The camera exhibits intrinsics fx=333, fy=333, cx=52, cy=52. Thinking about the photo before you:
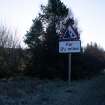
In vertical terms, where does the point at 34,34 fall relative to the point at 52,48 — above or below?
above

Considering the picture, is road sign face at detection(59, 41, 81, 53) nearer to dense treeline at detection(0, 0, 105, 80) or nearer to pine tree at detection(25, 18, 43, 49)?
dense treeline at detection(0, 0, 105, 80)

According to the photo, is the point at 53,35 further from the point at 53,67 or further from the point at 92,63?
the point at 92,63

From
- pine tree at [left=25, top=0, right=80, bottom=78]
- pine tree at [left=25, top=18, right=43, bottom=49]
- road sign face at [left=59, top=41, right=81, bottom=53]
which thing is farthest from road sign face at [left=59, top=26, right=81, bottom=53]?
pine tree at [left=25, top=18, right=43, bottom=49]

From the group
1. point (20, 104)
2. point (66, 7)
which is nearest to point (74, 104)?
point (20, 104)

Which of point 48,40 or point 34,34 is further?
point 34,34

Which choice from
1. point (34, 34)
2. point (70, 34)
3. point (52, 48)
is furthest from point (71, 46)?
point (34, 34)

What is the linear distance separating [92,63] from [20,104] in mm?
28081

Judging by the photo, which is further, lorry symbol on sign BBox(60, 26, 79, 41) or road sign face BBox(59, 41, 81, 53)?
road sign face BBox(59, 41, 81, 53)

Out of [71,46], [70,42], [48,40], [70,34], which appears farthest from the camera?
[48,40]

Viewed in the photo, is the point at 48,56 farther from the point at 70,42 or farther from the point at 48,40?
the point at 70,42

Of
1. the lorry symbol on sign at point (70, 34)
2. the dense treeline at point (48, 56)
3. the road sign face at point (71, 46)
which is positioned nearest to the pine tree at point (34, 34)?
the dense treeline at point (48, 56)

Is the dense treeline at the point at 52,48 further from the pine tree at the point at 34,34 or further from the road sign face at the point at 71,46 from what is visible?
the road sign face at the point at 71,46

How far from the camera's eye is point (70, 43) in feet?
66.3

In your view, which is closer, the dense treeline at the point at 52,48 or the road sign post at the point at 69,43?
the road sign post at the point at 69,43
